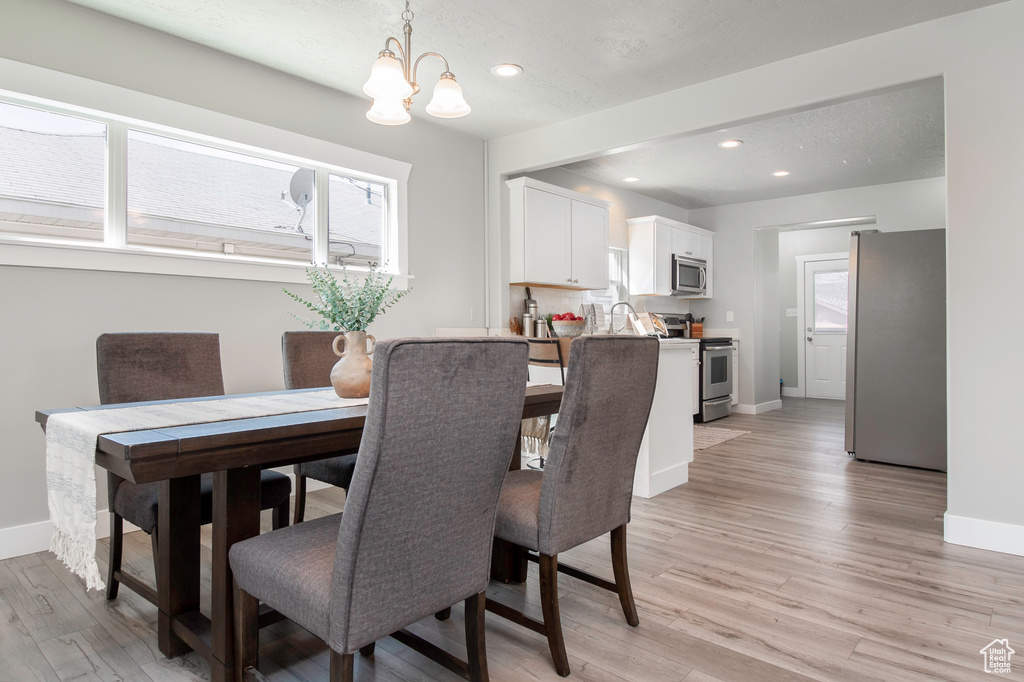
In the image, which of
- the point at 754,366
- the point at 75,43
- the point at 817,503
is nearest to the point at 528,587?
the point at 817,503

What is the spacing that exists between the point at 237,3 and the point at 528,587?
9.34 ft

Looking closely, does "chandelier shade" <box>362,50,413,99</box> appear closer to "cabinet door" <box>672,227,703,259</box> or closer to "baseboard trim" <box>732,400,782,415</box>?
"cabinet door" <box>672,227,703,259</box>

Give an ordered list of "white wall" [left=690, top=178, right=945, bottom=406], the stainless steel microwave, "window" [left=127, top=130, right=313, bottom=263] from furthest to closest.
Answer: the stainless steel microwave, "white wall" [left=690, top=178, right=945, bottom=406], "window" [left=127, top=130, right=313, bottom=263]

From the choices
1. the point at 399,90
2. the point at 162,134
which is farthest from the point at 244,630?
the point at 162,134

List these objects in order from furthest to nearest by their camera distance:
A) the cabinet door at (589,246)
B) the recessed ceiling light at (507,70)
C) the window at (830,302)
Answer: the window at (830,302)
the cabinet door at (589,246)
the recessed ceiling light at (507,70)

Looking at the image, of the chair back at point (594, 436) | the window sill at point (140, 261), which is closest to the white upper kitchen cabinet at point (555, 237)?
the window sill at point (140, 261)

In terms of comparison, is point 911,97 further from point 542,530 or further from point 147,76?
point 147,76

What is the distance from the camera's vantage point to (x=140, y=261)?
2.86 metres

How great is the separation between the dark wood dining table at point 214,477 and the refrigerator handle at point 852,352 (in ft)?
11.3

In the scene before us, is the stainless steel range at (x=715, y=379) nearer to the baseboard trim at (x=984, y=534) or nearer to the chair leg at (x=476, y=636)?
the baseboard trim at (x=984, y=534)

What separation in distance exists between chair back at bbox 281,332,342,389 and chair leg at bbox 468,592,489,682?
1384 millimetres

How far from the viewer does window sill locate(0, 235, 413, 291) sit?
99.6 inches

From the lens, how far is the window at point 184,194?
262 cm

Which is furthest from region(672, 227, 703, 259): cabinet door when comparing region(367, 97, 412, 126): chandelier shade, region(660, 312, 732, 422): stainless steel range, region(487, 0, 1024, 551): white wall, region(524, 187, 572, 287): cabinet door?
region(367, 97, 412, 126): chandelier shade
